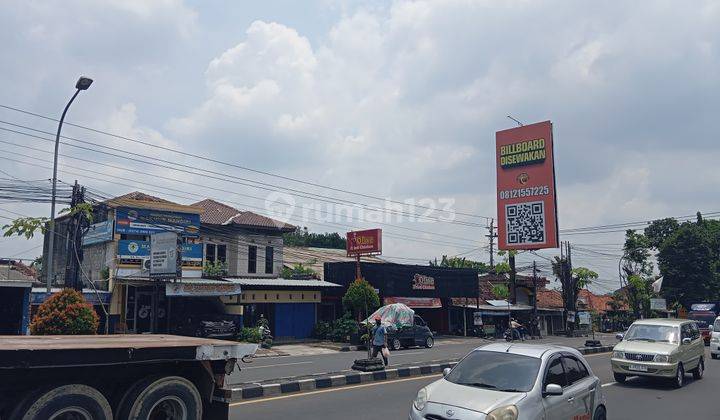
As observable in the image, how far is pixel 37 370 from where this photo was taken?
5957mm

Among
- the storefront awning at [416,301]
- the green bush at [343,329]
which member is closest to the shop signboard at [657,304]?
the storefront awning at [416,301]

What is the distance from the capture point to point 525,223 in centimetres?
3042

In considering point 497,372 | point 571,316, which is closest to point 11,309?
point 497,372

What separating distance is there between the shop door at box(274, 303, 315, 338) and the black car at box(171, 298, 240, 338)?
136 inches

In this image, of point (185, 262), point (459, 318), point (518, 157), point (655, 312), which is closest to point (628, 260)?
point (655, 312)

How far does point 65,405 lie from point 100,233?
27458mm

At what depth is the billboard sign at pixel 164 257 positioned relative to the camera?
84.9 ft

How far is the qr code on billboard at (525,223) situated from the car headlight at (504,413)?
80.3 feet

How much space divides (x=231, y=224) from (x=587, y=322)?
3345 centimetres

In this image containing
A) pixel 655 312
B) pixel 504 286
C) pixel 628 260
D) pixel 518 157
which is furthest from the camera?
pixel 628 260

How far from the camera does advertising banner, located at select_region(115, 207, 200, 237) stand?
3047cm

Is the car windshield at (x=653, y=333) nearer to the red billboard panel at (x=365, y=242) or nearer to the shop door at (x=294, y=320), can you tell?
the red billboard panel at (x=365, y=242)

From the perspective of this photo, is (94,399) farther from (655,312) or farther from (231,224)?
(655,312)

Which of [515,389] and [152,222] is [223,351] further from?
[152,222]
